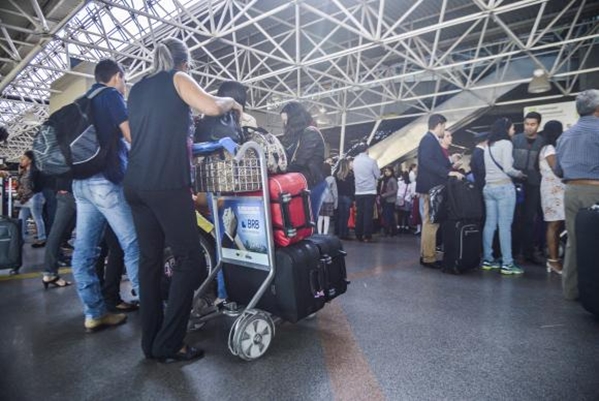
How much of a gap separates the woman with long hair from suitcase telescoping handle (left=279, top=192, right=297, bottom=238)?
88 cm

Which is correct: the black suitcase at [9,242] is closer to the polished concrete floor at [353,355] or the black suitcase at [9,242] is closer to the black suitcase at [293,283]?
the polished concrete floor at [353,355]

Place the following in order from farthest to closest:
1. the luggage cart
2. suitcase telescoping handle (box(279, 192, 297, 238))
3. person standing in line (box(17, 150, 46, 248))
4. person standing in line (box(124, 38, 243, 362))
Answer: person standing in line (box(17, 150, 46, 248))
suitcase telescoping handle (box(279, 192, 297, 238))
the luggage cart
person standing in line (box(124, 38, 243, 362))

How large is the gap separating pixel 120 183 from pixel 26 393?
1177 mm

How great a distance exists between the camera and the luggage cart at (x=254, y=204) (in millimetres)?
1784

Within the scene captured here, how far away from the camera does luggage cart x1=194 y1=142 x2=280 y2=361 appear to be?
1784 millimetres

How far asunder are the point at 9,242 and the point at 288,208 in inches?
136

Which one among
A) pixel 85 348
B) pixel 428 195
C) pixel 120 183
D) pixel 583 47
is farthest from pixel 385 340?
pixel 583 47

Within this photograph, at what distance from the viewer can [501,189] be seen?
3.77m

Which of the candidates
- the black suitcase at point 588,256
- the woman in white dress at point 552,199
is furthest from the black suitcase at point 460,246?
the black suitcase at point 588,256

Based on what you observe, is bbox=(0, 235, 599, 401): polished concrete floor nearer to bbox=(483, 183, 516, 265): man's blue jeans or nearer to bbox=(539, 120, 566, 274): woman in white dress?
bbox=(483, 183, 516, 265): man's blue jeans

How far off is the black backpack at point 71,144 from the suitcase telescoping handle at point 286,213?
1134mm

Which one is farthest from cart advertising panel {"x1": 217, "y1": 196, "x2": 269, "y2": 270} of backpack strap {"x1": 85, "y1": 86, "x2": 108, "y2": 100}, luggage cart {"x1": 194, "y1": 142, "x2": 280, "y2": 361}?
backpack strap {"x1": 85, "y1": 86, "x2": 108, "y2": 100}

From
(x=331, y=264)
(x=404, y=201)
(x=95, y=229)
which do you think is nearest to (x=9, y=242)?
(x=95, y=229)

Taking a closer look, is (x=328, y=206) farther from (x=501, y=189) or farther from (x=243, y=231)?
(x=243, y=231)
